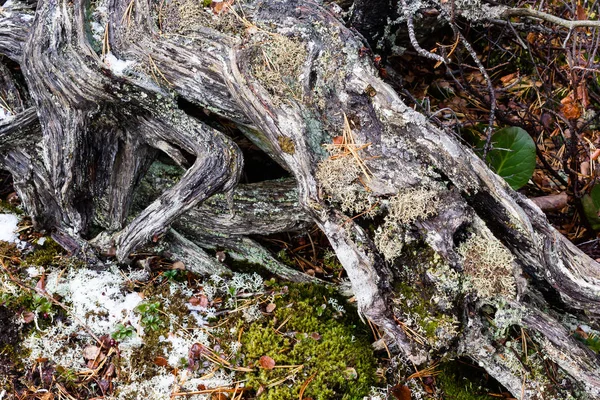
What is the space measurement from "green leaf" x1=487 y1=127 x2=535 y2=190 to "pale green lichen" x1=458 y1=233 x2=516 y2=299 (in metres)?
1.02

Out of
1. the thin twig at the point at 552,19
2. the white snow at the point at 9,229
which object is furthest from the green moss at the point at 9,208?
the thin twig at the point at 552,19

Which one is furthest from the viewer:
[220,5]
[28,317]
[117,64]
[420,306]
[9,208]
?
[9,208]

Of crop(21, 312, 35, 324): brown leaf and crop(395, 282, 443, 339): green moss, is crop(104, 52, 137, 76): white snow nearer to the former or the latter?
crop(21, 312, 35, 324): brown leaf

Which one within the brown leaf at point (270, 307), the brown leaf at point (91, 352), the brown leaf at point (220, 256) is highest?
the brown leaf at point (220, 256)

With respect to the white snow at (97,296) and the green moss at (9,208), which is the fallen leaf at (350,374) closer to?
the white snow at (97,296)

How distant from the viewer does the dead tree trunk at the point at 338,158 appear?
277 cm

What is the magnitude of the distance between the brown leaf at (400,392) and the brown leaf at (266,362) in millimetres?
781

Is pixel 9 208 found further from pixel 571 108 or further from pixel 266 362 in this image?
pixel 571 108

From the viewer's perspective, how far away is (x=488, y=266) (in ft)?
8.88

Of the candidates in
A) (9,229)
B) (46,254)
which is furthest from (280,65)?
(9,229)

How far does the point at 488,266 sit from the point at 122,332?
2333mm

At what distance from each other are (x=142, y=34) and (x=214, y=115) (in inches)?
28.0

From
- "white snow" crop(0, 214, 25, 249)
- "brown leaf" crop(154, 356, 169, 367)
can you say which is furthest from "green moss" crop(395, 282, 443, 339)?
"white snow" crop(0, 214, 25, 249)

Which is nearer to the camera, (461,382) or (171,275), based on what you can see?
(461,382)
